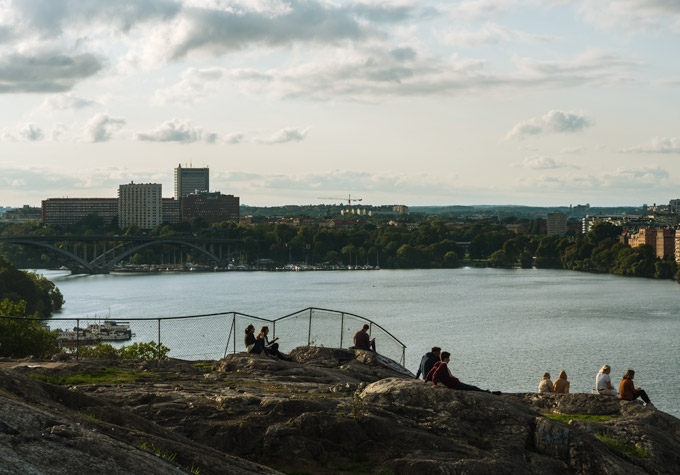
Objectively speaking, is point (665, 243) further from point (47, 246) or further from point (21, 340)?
point (21, 340)

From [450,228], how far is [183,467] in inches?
6784

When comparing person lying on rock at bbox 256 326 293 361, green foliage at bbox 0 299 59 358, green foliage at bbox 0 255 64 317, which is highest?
person lying on rock at bbox 256 326 293 361

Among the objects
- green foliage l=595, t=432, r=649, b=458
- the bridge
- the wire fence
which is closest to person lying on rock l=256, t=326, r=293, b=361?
the wire fence

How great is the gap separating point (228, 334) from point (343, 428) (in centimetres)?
2142

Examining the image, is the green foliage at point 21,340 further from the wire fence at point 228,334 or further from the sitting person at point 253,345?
the sitting person at point 253,345

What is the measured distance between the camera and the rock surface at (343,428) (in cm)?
694

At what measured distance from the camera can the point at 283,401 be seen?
9.34 m

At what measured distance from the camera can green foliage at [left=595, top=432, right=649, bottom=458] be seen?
9836 mm

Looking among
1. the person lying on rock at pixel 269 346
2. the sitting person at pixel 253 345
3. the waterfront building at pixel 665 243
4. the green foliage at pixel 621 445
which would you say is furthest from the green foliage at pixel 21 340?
the waterfront building at pixel 665 243

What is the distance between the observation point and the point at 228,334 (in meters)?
29.8

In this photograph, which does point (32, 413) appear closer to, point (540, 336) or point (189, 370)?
point (189, 370)

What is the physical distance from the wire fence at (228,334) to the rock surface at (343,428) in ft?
11.5

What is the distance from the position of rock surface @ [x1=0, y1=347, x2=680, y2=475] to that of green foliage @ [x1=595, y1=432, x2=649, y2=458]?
0.02 meters

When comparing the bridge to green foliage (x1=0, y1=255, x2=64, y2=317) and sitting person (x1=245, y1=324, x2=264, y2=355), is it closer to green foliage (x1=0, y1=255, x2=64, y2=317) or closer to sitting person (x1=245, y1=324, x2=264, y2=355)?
green foliage (x1=0, y1=255, x2=64, y2=317)
